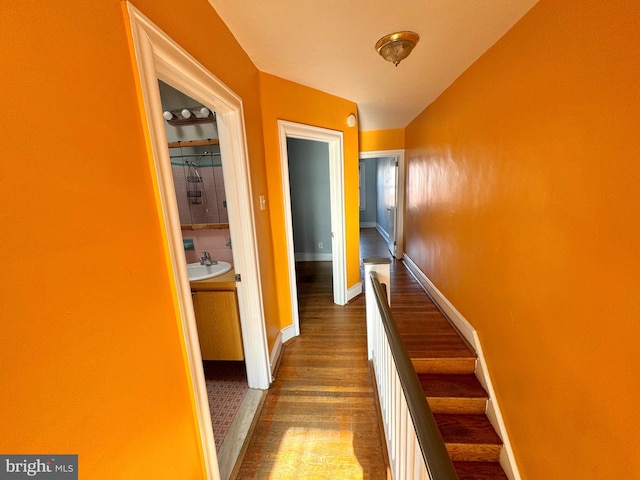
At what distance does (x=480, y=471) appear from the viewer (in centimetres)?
160

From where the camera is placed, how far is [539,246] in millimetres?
1261

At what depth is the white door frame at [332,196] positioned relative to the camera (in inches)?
87.0

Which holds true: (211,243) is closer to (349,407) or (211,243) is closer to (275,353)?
(275,353)

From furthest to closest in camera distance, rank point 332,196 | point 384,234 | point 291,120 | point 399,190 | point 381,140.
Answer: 1. point 384,234
2. point 399,190
3. point 381,140
4. point 332,196
5. point 291,120

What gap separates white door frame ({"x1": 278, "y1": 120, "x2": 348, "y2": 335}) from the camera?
2209mm

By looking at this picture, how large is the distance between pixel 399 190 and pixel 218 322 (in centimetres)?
353

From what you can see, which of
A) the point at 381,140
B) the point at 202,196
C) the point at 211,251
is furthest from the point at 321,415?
the point at 381,140

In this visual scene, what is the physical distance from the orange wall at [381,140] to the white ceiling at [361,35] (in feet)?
5.74

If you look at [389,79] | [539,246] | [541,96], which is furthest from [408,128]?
[539,246]

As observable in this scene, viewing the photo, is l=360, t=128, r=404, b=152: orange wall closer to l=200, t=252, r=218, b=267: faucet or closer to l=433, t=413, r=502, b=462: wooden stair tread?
l=200, t=252, r=218, b=267: faucet

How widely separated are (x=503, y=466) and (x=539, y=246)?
1.48 meters

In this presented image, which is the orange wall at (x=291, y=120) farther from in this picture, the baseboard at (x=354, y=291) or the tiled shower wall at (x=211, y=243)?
the baseboard at (x=354, y=291)

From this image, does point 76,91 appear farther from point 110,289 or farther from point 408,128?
point 408,128

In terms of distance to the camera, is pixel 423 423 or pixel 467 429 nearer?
pixel 423 423
